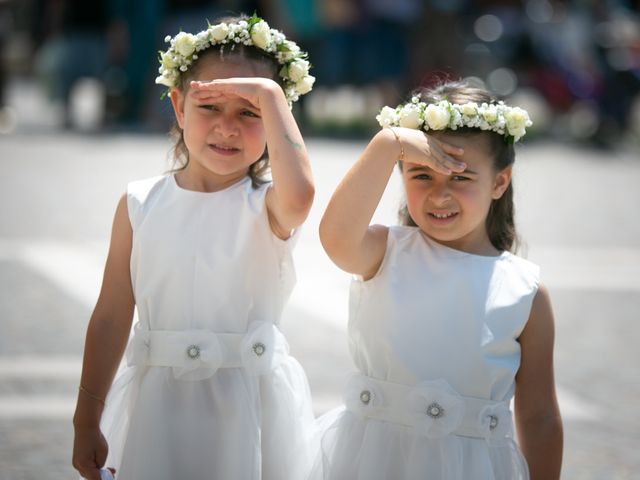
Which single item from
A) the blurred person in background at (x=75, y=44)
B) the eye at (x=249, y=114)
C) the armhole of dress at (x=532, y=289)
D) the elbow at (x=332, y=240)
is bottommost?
the armhole of dress at (x=532, y=289)

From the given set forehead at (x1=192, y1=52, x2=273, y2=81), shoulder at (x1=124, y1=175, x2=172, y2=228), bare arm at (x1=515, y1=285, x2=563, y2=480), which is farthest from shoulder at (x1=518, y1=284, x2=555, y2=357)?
shoulder at (x1=124, y1=175, x2=172, y2=228)

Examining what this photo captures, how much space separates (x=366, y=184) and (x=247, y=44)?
55 cm

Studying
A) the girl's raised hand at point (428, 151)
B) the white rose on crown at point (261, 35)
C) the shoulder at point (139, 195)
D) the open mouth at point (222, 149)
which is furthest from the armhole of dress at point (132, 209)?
the girl's raised hand at point (428, 151)

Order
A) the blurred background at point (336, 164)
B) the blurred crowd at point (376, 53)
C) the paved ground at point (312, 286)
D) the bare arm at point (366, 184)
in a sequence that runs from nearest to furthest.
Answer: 1. the bare arm at point (366, 184)
2. the paved ground at point (312, 286)
3. the blurred background at point (336, 164)
4. the blurred crowd at point (376, 53)

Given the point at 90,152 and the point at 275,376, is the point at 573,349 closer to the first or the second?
the point at 275,376

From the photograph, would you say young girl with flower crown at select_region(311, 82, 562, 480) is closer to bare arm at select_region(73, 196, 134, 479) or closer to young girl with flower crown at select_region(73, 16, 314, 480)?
young girl with flower crown at select_region(73, 16, 314, 480)

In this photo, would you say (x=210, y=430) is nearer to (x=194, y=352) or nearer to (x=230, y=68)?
(x=194, y=352)

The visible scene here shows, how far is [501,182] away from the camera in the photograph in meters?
3.50

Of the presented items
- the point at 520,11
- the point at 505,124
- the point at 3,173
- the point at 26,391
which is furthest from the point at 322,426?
the point at 520,11

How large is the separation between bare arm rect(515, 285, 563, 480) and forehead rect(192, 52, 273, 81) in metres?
0.99

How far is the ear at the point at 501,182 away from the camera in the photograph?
349cm

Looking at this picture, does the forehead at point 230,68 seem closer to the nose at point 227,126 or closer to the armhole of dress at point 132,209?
the nose at point 227,126

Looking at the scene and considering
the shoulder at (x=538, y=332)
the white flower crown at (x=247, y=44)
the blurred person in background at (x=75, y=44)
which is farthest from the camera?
the blurred person in background at (x=75, y=44)

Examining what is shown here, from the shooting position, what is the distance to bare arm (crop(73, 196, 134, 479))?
135 inches
